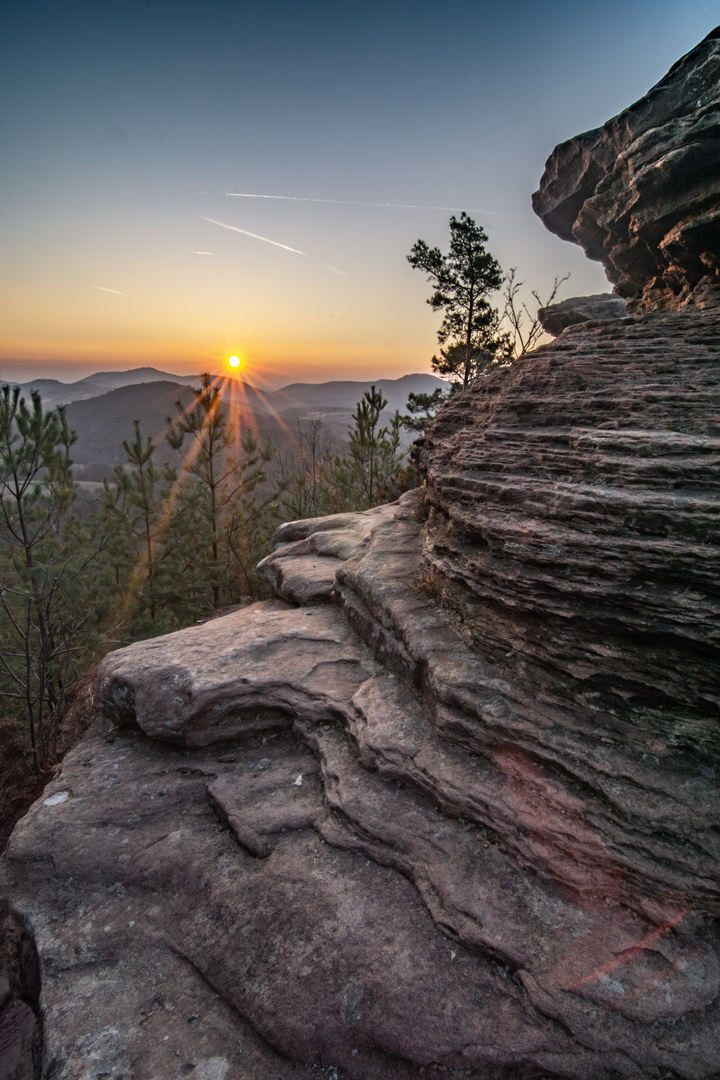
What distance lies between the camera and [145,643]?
18.5 ft

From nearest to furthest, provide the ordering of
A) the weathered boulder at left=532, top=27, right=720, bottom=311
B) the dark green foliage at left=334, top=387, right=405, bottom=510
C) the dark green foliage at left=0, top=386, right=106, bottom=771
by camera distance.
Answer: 1. the dark green foliage at left=0, top=386, right=106, bottom=771
2. the weathered boulder at left=532, top=27, right=720, bottom=311
3. the dark green foliage at left=334, top=387, right=405, bottom=510

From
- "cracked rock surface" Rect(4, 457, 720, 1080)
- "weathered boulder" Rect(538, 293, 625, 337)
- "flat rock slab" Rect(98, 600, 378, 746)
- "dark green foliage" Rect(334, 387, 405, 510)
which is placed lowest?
"cracked rock surface" Rect(4, 457, 720, 1080)

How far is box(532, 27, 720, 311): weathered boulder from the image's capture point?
830cm

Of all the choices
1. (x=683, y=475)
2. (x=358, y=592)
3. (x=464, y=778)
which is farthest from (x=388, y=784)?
(x=683, y=475)

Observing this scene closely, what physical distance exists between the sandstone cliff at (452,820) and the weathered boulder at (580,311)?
8349mm

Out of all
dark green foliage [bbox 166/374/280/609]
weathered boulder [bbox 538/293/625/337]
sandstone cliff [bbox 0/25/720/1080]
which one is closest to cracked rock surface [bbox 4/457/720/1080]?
sandstone cliff [bbox 0/25/720/1080]

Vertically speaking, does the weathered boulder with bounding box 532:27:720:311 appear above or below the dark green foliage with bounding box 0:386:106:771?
above

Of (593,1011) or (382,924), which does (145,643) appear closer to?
(382,924)

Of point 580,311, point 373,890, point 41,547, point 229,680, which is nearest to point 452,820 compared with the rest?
point 373,890

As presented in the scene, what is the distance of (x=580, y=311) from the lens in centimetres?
1257

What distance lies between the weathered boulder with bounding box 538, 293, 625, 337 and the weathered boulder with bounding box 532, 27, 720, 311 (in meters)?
0.44

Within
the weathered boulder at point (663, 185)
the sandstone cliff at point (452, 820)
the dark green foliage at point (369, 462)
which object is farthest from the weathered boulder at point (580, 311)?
the sandstone cliff at point (452, 820)

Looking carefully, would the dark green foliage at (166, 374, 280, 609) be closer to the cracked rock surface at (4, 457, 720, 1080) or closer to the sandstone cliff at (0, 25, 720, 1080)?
the sandstone cliff at (0, 25, 720, 1080)

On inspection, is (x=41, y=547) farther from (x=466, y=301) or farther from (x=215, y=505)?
(x=466, y=301)
